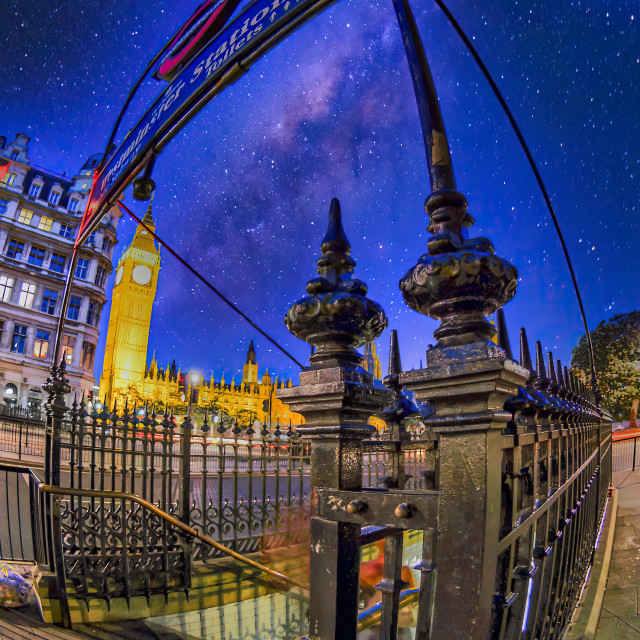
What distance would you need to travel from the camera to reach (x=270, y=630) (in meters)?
4.57

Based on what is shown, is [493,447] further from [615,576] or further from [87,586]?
[87,586]

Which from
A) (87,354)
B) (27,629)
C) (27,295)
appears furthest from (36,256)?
(27,629)

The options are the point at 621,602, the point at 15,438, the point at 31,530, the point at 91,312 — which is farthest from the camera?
the point at 91,312

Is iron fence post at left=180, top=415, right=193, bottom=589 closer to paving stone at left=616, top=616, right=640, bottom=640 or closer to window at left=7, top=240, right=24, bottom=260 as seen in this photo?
paving stone at left=616, top=616, right=640, bottom=640

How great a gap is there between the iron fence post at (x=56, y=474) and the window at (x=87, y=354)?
1216 inches

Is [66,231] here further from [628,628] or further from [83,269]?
[628,628]

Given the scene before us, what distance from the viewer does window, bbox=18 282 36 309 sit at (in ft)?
98.2

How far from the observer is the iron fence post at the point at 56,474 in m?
4.16

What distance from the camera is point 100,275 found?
3403 centimetres

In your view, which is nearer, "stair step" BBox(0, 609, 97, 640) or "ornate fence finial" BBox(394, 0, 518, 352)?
"ornate fence finial" BBox(394, 0, 518, 352)

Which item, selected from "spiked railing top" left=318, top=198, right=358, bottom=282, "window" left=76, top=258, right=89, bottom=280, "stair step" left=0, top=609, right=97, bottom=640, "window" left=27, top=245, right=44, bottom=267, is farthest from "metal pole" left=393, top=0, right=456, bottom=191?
"window" left=27, top=245, right=44, bottom=267

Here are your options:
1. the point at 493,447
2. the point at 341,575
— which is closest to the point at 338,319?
the point at 493,447

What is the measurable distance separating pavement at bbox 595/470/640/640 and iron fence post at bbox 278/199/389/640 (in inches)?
86.5

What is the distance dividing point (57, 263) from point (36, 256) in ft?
4.72
